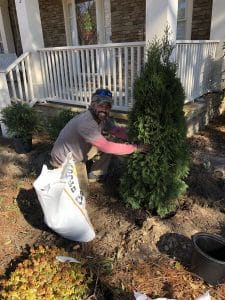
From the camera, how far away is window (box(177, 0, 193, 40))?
21.1 ft

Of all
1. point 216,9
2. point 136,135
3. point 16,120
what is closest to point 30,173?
point 16,120

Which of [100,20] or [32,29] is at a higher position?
[100,20]

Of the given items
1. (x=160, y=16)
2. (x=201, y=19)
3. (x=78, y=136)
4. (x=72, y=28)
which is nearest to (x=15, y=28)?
(x=72, y=28)

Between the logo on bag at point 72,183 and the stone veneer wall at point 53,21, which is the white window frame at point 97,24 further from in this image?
the logo on bag at point 72,183

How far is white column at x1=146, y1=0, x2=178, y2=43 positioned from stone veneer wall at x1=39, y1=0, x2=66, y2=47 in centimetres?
599

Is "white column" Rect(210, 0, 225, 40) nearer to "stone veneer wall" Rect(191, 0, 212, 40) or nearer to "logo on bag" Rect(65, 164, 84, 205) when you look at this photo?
"stone veneer wall" Rect(191, 0, 212, 40)

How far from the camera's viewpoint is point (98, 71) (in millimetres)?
4906

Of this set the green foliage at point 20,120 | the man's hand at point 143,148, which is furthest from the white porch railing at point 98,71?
the man's hand at point 143,148

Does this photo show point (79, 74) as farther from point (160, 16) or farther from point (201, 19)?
point (201, 19)

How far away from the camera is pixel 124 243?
8.75 feet

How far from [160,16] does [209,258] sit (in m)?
3.12

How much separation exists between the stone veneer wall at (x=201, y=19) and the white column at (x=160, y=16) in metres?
3.05

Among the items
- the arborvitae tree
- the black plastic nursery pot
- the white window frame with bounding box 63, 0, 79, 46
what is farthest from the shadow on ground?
the white window frame with bounding box 63, 0, 79, 46

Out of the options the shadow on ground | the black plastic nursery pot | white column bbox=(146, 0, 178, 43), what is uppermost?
white column bbox=(146, 0, 178, 43)
